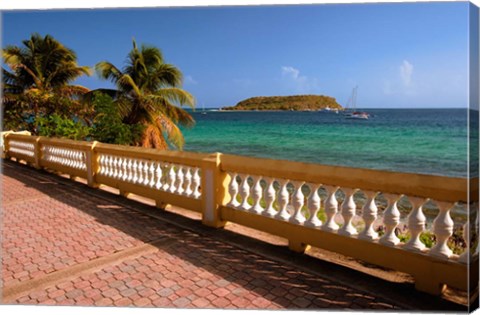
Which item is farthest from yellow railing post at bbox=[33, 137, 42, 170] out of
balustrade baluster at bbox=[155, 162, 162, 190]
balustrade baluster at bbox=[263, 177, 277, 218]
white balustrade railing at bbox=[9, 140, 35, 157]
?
balustrade baluster at bbox=[263, 177, 277, 218]

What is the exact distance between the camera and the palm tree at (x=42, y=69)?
58.3 feet

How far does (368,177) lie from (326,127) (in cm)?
5484

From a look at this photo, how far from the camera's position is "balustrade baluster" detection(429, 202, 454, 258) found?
2869 millimetres

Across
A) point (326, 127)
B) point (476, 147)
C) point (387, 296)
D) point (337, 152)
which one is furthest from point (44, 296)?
point (326, 127)

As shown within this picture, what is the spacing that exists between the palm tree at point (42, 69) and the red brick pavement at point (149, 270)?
1449cm

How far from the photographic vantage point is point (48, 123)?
12.8m

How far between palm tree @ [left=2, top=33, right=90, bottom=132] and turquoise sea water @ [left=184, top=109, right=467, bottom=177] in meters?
19.0

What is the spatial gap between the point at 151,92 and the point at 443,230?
15.2 meters

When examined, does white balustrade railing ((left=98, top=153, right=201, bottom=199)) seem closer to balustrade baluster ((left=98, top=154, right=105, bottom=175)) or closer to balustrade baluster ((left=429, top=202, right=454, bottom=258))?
balustrade baluster ((left=98, top=154, right=105, bottom=175))

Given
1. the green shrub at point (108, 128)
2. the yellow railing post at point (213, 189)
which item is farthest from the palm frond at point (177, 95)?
the yellow railing post at point (213, 189)

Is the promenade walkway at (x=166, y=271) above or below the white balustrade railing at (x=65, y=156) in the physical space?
below

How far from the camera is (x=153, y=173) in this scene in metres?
5.90

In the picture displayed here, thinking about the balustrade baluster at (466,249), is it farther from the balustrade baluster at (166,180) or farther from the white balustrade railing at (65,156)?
the white balustrade railing at (65,156)

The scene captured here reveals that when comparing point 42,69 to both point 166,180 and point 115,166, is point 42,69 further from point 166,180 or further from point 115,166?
point 166,180
